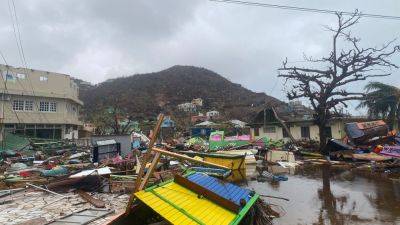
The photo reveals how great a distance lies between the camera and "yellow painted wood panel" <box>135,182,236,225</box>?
5930mm

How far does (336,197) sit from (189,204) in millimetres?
7442

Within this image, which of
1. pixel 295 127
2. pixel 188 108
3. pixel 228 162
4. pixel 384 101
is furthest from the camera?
pixel 188 108

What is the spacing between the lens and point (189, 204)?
645 cm

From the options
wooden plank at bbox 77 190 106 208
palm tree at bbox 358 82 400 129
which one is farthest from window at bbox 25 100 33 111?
palm tree at bbox 358 82 400 129

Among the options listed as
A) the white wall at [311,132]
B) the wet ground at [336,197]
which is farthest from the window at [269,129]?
the wet ground at [336,197]

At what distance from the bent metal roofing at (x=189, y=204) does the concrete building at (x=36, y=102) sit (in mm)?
30561

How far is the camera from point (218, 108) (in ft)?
266

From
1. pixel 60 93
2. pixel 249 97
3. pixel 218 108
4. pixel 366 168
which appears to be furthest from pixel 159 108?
pixel 366 168

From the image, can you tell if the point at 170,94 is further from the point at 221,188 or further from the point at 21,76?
the point at 221,188

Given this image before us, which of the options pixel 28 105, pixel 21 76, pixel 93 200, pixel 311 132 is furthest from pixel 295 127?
pixel 93 200

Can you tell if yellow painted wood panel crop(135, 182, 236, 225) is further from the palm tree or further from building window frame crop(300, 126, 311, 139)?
building window frame crop(300, 126, 311, 139)

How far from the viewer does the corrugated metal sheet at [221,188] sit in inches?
286

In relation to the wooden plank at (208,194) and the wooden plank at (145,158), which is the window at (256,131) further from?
the wooden plank at (145,158)

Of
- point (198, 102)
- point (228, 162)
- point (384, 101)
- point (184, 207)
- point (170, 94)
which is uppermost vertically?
point (170, 94)
